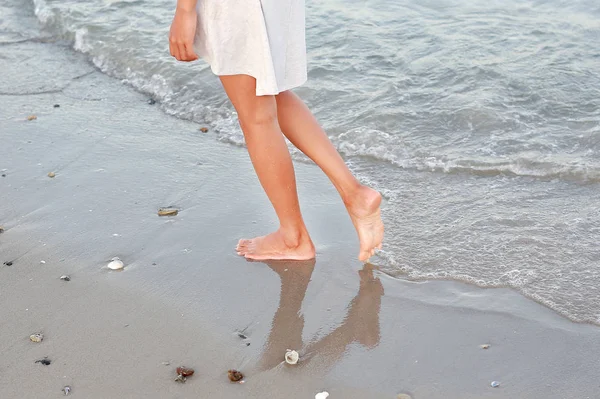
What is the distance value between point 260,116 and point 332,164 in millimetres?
347

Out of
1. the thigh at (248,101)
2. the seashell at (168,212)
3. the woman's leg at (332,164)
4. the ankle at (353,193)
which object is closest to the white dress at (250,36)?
the thigh at (248,101)

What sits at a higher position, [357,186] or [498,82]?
[357,186]

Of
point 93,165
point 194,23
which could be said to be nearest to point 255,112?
point 194,23

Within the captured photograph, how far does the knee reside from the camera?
2852mm

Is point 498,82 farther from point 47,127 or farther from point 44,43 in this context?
point 44,43

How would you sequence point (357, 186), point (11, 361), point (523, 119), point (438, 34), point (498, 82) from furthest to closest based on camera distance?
1. point (438, 34)
2. point (498, 82)
3. point (523, 119)
4. point (357, 186)
5. point (11, 361)

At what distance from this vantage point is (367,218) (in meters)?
3.06

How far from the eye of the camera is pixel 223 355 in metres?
2.57

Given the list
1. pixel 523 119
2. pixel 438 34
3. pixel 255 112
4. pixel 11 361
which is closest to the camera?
pixel 11 361

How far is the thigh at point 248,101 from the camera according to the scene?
278 cm

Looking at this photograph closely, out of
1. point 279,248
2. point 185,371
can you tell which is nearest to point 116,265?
point 279,248

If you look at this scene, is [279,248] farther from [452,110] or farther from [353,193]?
[452,110]

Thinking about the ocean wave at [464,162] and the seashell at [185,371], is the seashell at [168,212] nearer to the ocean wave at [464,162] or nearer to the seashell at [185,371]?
the ocean wave at [464,162]

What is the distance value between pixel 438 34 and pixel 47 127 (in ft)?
9.57
